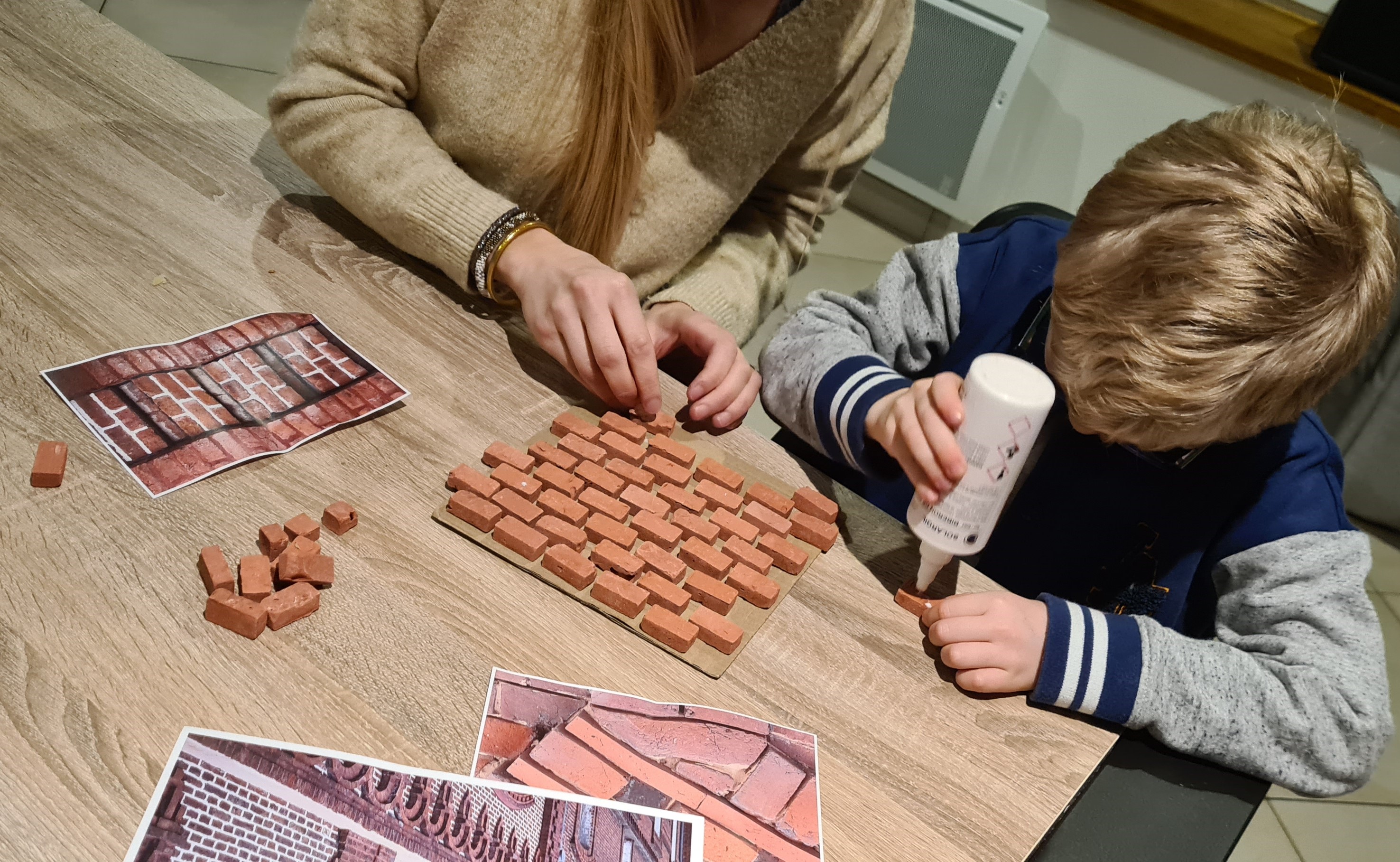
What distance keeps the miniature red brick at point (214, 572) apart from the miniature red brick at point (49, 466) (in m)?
0.13

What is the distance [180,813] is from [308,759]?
0.24 feet

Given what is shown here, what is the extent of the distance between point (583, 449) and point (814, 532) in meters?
0.22

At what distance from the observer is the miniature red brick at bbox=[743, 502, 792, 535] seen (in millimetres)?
898

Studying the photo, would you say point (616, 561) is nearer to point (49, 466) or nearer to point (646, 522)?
point (646, 522)

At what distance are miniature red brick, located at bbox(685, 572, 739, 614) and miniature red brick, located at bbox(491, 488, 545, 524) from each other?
0.14m

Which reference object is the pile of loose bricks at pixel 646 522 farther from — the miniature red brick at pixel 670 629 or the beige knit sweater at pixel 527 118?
the beige knit sweater at pixel 527 118

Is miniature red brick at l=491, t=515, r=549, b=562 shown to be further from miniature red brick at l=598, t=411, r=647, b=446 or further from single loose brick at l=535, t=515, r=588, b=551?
miniature red brick at l=598, t=411, r=647, b=446

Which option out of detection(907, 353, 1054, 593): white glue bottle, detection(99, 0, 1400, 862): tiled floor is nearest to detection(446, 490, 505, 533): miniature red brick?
detection(907, 353, 1054, 593): white glue bottle

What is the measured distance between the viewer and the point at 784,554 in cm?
87

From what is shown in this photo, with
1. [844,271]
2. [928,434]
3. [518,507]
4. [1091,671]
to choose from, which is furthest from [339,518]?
[844,271]

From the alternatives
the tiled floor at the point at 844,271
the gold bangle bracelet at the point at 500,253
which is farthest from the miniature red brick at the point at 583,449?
the tiled floor at the point at 844,271

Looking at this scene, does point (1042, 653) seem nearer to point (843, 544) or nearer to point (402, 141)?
point (843, 544)

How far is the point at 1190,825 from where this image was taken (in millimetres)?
785

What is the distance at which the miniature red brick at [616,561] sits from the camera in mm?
816
